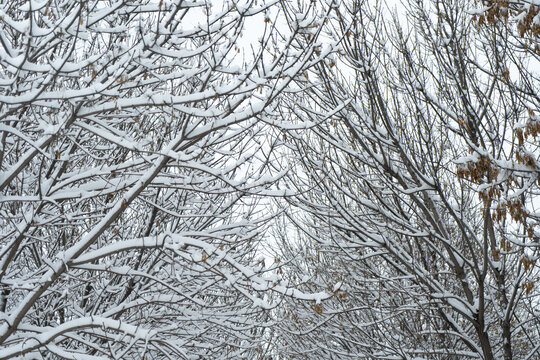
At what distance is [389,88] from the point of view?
646cm

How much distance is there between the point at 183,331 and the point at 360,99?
10.9 ft

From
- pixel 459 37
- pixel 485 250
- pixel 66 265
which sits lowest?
pixel 66 265

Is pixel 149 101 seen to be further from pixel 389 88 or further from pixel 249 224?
pixel 389 88

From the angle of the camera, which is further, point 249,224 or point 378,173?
point 378,173

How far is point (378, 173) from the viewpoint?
239 inches

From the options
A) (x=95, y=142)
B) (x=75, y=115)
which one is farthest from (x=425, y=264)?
(x=75, y=115)

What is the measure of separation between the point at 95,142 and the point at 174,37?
245 centimetres

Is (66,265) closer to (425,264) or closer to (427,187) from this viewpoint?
(427,187)

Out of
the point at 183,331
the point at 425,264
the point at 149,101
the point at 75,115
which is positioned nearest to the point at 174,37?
the point at 149,101

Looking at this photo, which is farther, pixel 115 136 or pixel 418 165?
pixel 418 165

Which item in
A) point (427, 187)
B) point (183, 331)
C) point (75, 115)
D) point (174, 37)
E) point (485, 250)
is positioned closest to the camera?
point (75, 115)

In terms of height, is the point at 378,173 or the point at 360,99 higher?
the point at 360,99

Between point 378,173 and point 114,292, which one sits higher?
point 378,173

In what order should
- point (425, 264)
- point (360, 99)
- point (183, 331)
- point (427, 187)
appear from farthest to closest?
point (425, 264), point (360, 99), point (183, 331), point (427, 187)
